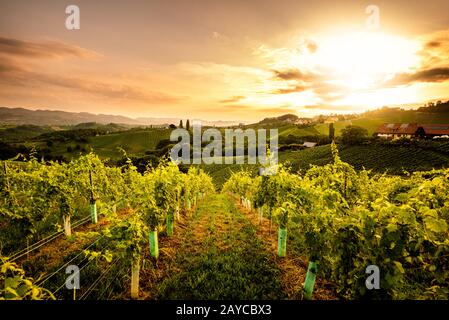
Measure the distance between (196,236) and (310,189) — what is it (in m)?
7.30

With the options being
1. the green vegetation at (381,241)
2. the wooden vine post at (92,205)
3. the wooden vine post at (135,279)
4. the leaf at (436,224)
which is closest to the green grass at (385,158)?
the wooden vine post at (92,205)

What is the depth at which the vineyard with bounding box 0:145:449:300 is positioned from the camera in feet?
13.8

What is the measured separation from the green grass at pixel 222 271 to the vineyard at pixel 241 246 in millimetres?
45

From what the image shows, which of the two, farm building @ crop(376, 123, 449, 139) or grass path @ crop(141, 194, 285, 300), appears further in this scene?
farm building @ crop(376, 123, 449, 139)

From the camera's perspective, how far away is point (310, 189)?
268 inches

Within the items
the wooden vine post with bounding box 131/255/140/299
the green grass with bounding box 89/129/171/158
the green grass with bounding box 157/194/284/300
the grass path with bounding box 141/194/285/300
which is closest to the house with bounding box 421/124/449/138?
Result: the green grass with bounding box 157/194/284/300

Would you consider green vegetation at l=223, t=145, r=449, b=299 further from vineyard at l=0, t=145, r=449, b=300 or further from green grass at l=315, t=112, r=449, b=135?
green grass at l=315, t=112, r=449, b=135

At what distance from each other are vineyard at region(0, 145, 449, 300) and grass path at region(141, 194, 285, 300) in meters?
0.04

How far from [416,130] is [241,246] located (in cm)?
9532

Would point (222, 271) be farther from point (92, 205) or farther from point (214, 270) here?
point (92, 205)

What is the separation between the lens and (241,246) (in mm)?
10383

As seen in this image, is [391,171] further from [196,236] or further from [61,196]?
[61,196]

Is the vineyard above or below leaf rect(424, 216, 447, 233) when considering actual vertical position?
below
